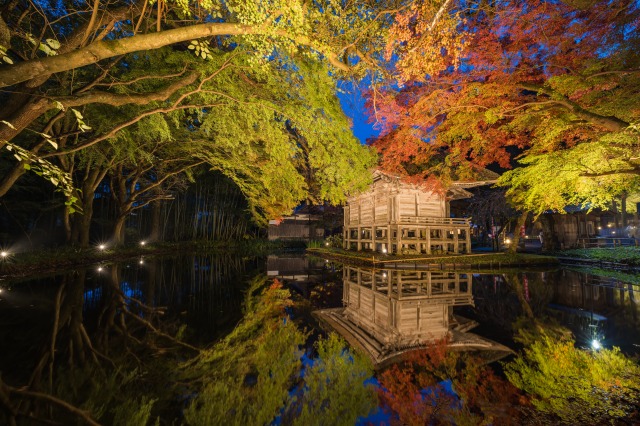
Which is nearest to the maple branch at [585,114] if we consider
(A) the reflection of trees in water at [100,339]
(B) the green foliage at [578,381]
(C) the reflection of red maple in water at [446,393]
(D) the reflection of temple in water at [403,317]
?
(D) the reflection of temple in water at [403,317]

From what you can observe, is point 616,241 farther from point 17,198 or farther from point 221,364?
point 17,198

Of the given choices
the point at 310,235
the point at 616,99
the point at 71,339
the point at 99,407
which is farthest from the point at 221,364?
the point at 310,235

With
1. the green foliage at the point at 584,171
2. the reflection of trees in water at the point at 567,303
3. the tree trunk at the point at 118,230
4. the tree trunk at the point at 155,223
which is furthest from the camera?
the tree trunk at the point at 155,223

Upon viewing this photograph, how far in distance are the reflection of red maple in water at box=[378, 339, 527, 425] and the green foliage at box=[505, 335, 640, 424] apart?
302 millimetres

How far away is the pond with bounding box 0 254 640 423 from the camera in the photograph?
4.29 metres

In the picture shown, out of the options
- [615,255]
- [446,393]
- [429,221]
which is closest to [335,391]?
[446,393]

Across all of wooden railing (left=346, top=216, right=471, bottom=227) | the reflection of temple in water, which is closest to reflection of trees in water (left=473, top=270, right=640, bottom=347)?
the reflection of temple in water

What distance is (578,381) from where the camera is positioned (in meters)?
3.45

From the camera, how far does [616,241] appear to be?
19016 millimetres

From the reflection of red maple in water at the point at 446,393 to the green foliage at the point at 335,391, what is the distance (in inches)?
9.7

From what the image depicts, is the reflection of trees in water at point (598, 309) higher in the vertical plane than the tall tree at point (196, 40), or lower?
lower

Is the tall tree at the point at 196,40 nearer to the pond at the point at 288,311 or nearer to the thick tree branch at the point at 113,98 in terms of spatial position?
the thick tree branch at the point at 113,98

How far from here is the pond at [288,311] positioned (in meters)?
4.29

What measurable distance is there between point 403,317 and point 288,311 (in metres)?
2.73
